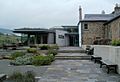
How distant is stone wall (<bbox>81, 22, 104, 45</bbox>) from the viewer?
127 ft

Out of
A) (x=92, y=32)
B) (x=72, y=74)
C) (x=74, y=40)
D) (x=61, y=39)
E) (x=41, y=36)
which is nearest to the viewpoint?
(x=72, y=74)

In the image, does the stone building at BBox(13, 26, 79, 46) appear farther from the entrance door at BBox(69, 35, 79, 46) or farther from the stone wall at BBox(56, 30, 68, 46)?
the entrance door at BBox(69, 35, 79, 46)

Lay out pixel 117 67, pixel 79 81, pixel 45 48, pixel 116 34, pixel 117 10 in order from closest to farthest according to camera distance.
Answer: pixel 79 81 < pixel 117 67 < pixel 116 34 < pixel 45 48 < pixel 117 10

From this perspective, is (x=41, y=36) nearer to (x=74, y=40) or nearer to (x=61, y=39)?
(x=61, y=39)

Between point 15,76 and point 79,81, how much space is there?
2.70 metres

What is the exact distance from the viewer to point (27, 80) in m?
9.55

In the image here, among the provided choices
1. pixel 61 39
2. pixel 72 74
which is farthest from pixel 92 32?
pixel 72 74

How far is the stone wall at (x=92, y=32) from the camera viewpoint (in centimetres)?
3875

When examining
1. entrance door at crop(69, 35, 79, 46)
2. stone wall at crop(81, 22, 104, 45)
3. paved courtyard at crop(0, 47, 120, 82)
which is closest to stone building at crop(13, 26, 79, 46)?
entrance door at crop(69, 35, 79, 46)

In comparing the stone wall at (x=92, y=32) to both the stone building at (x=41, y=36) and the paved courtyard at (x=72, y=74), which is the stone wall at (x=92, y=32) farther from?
the paved courtyard at (x=72, y=74)

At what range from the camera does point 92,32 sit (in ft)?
129

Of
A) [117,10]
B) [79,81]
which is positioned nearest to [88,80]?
[79,81]

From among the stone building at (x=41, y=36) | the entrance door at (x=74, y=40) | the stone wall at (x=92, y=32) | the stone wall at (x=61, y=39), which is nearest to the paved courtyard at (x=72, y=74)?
the stone wall at (x=92, y=32)

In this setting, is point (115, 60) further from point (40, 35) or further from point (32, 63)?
point (40, 35)
